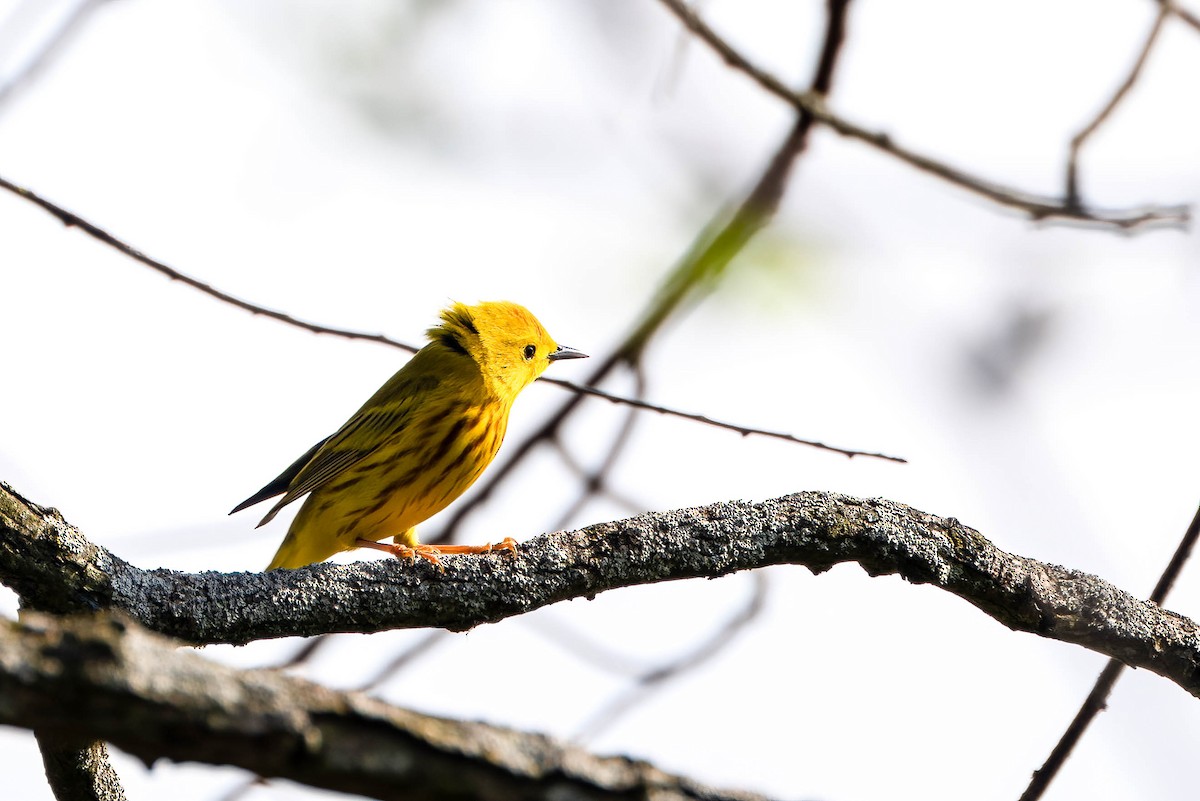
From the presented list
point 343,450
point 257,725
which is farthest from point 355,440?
point 257,725

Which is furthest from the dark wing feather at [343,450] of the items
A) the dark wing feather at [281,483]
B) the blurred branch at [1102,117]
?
the blurred branch at [1102,117]

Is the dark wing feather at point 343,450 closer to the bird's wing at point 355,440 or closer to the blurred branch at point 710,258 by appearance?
the bird's wing at point 355,440

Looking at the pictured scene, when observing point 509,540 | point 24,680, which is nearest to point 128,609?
point 509,540

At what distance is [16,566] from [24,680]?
5.36ft

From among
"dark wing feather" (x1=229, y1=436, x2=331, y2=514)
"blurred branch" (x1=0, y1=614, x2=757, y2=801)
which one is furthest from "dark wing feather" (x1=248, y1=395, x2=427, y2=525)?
"blurred branch" (x1=0, y1=614, x2=757, y2=801)

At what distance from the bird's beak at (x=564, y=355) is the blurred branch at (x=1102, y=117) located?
3.86 metres

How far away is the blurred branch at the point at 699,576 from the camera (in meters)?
3.08

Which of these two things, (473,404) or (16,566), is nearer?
(16,566)

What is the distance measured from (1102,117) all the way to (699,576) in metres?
1.66

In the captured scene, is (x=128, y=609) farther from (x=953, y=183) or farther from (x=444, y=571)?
(x=953, y=183)

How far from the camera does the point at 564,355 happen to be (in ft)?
22.8

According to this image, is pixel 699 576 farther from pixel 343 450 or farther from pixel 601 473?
pixel 343 450

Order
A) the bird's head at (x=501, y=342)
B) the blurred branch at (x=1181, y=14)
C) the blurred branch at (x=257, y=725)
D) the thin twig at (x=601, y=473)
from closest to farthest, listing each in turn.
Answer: the blurred branch at (x=257, y=725) → the blurred branch at (x=1181, y=14) → the thin twig at (x=601, y=473) → the bird's head at (x=501, y=342)

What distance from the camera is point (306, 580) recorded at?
3.13 m
